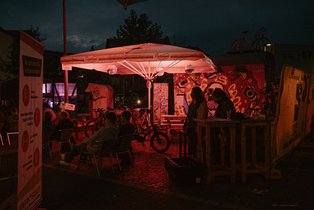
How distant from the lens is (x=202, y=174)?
6.73m

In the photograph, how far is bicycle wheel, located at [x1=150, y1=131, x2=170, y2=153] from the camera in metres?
10.6

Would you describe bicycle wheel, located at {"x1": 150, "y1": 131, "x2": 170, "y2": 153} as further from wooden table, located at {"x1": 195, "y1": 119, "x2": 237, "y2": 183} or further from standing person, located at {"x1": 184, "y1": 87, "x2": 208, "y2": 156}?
wooden table, located at {"x1": 195, "y1": 119, "x2": 237, "y2": 183}

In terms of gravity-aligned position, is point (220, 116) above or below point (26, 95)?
below

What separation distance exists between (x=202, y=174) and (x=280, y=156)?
231cm

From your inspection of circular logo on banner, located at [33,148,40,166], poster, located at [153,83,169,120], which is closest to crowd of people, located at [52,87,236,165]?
circular logo on banner, located at [33,148,40,166]

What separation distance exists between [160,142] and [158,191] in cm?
436

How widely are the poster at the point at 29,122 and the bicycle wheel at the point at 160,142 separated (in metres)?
6.24

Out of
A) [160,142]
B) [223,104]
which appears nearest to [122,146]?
[223,104]

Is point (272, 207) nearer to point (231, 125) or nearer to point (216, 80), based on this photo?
point (231, 125)

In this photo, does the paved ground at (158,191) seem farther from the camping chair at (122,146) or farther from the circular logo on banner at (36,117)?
the circular logo on banner at (36,117)

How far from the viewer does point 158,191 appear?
20.8 feet

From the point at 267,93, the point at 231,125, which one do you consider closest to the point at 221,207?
the point at 231,125

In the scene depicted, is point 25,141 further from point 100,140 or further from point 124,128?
point 124,128

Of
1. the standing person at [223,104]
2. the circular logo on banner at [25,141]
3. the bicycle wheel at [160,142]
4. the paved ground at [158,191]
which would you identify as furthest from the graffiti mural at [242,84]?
the circular logo on banner at [25,141]
